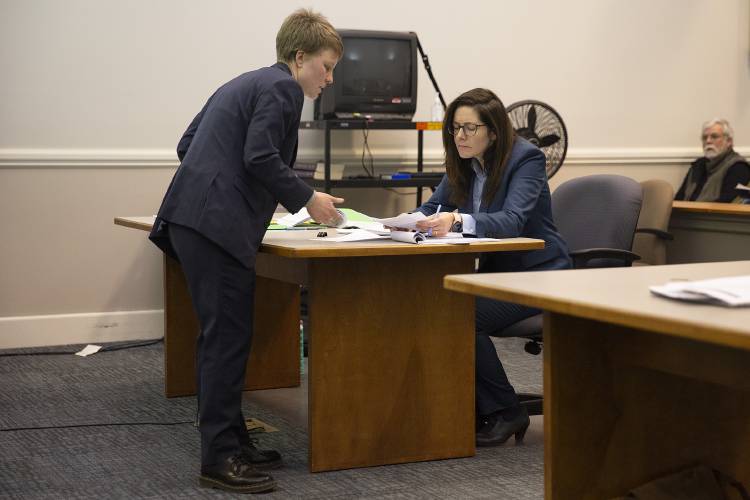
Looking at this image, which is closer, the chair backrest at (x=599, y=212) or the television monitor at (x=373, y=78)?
the chair backrest at (x=599, y=212)

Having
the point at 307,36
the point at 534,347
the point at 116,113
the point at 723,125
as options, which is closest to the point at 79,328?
the point at 116,113

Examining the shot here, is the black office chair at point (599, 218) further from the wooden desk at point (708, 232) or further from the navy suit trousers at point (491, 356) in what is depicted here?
Result: the wooden desk at point (708, 232)

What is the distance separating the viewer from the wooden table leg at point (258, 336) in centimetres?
392

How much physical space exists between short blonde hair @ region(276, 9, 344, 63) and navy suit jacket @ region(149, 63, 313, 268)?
0.32 feet

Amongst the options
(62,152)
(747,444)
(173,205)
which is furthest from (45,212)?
(747,444)

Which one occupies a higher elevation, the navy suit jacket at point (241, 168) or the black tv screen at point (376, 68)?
the black tv screen at point (376, 68)

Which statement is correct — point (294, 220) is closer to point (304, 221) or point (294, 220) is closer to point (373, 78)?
point (304, 221)

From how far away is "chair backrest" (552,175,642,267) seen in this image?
3797mm

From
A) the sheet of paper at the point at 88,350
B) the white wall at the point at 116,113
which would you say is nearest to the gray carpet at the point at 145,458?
the sheet of paper at the point at 88,350

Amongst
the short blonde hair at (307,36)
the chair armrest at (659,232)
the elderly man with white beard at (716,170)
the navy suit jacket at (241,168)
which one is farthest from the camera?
the elderly man with white beard at (716,170)

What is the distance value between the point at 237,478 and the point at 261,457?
0.77 ft

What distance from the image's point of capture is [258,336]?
4.07 m

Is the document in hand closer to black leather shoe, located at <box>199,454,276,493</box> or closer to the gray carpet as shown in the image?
the gray carpet

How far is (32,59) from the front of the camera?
498 centimetres
